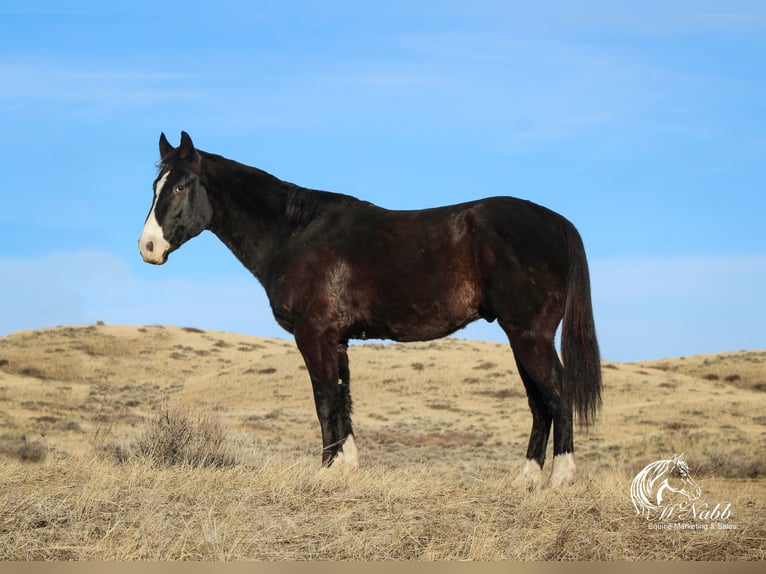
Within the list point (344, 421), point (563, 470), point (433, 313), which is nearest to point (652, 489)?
point (563, 470)

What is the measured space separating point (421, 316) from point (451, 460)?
15.6m

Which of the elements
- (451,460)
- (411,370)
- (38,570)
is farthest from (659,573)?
(411,370)

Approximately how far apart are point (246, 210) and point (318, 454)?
1099 centimetres

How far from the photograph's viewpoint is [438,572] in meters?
6.35

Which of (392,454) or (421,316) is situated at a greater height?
(421,316)

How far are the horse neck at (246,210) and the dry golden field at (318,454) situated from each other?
2417 mm

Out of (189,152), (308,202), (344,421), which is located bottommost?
(344,421)

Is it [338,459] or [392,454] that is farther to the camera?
[392,454]

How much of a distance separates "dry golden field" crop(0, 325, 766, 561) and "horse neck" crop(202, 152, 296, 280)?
2417mm

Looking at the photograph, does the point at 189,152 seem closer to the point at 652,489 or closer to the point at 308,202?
the point at 308,202

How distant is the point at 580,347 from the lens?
9023 millimetres

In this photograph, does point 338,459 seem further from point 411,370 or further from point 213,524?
point 411,370

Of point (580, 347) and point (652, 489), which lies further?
point (580, 347)

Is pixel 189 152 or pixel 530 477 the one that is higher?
pixel 189 152
